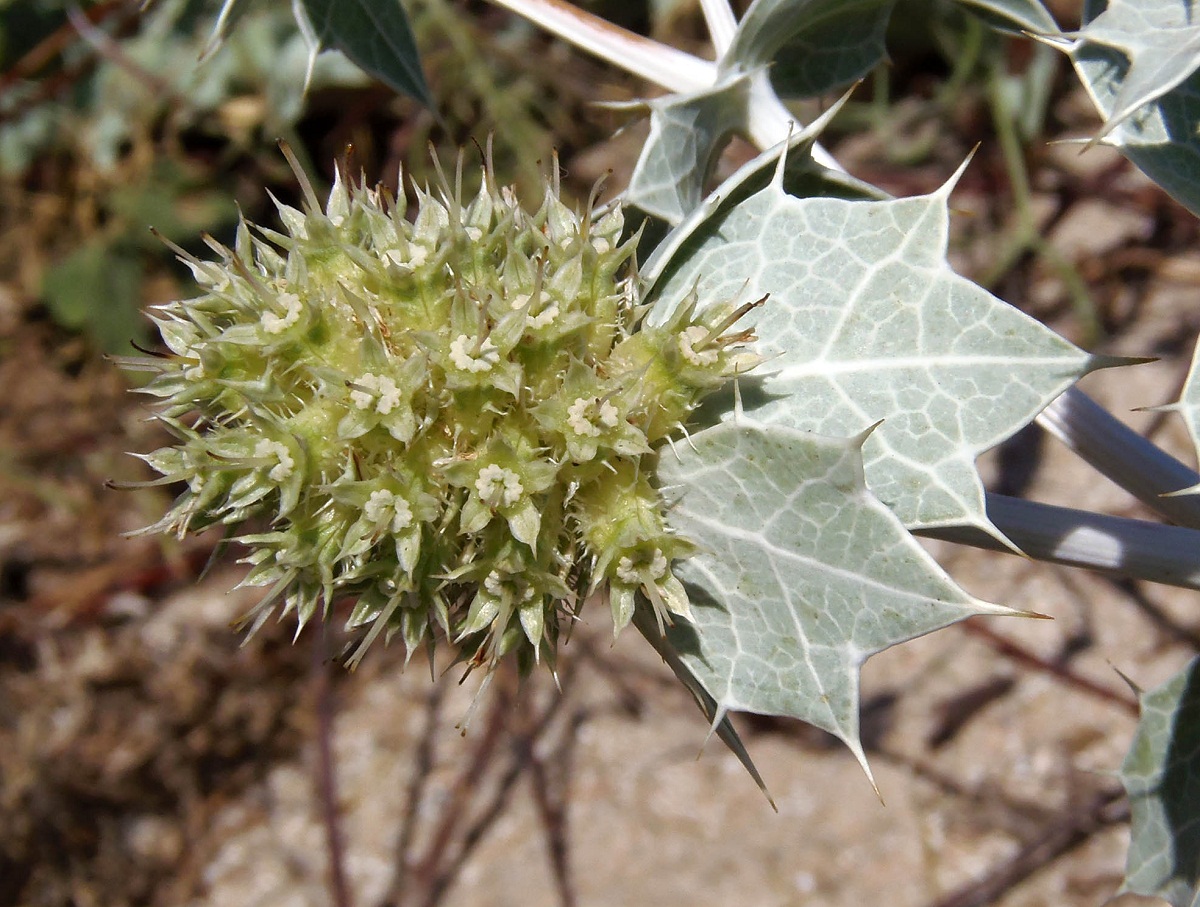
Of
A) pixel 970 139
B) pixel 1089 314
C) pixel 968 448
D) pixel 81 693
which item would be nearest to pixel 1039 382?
pixel 968 448

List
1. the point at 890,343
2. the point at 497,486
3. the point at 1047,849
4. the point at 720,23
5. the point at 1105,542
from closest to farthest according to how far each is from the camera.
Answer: the point at 497,486 < the point at 890,343 < the point at 1105,542 < the point at 720,23 < the point at 1047,849

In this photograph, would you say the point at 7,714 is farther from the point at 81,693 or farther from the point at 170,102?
the point at 170,102

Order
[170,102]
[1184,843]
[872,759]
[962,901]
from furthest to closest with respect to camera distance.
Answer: [170,102] < [872,759] < [962,901] < [1184,843]

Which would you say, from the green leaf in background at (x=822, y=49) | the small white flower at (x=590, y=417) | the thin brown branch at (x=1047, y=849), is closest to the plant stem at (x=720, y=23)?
the green leaf in background at (x=822, y=49)

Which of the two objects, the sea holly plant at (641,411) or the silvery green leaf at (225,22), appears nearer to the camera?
the sea holly plant at (641,411)

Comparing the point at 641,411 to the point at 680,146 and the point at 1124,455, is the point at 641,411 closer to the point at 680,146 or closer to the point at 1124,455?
the point at 680,146

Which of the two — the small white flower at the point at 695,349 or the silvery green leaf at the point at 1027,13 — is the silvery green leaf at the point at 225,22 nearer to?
the small white flower at the point at 695,349

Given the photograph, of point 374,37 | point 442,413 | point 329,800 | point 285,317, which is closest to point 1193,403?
point 442,413
